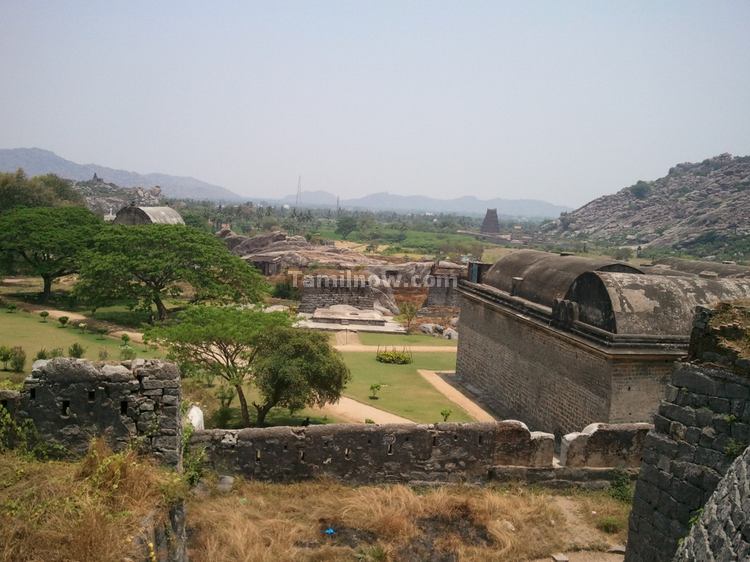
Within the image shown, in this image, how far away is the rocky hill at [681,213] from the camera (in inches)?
3723

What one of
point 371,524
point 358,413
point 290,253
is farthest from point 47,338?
point 290,253

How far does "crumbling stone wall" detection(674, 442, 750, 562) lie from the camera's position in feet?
11.8

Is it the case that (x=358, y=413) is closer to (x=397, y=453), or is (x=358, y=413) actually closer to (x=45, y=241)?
(x=397, y=453)

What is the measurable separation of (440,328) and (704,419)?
90.7 ft

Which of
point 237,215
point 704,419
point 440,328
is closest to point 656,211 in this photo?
point 237,215

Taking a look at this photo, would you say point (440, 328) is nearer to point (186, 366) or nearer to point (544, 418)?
point (544, 418)

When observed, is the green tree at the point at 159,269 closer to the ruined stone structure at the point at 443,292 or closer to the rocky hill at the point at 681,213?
the ruined stone structure at the point at 443,292

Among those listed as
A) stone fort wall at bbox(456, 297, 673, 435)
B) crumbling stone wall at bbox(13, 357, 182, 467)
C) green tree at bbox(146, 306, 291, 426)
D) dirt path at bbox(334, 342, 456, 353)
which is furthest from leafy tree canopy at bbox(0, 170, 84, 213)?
crumbling stone wall at bbox(13, 357, 182, 467)

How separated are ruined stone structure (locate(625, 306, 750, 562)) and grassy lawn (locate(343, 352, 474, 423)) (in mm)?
10209

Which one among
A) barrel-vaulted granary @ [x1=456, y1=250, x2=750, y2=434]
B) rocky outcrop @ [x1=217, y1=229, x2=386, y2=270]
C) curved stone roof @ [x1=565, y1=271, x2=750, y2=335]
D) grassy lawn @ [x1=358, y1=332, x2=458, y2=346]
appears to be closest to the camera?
barrel-vaulted granary @ [x1=456, y1=250, x2=750, y2=434]

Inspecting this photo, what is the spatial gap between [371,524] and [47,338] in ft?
61.4

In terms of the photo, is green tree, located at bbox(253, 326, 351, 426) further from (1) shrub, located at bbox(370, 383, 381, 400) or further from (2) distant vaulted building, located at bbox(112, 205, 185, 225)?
(2) distant vaulted building, located at bbox(112, 205, 185, 225)

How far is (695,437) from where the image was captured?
5.54 meters

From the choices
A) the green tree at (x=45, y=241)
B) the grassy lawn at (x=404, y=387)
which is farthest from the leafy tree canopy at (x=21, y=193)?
the grassy lawn at (x=404, y=387)
